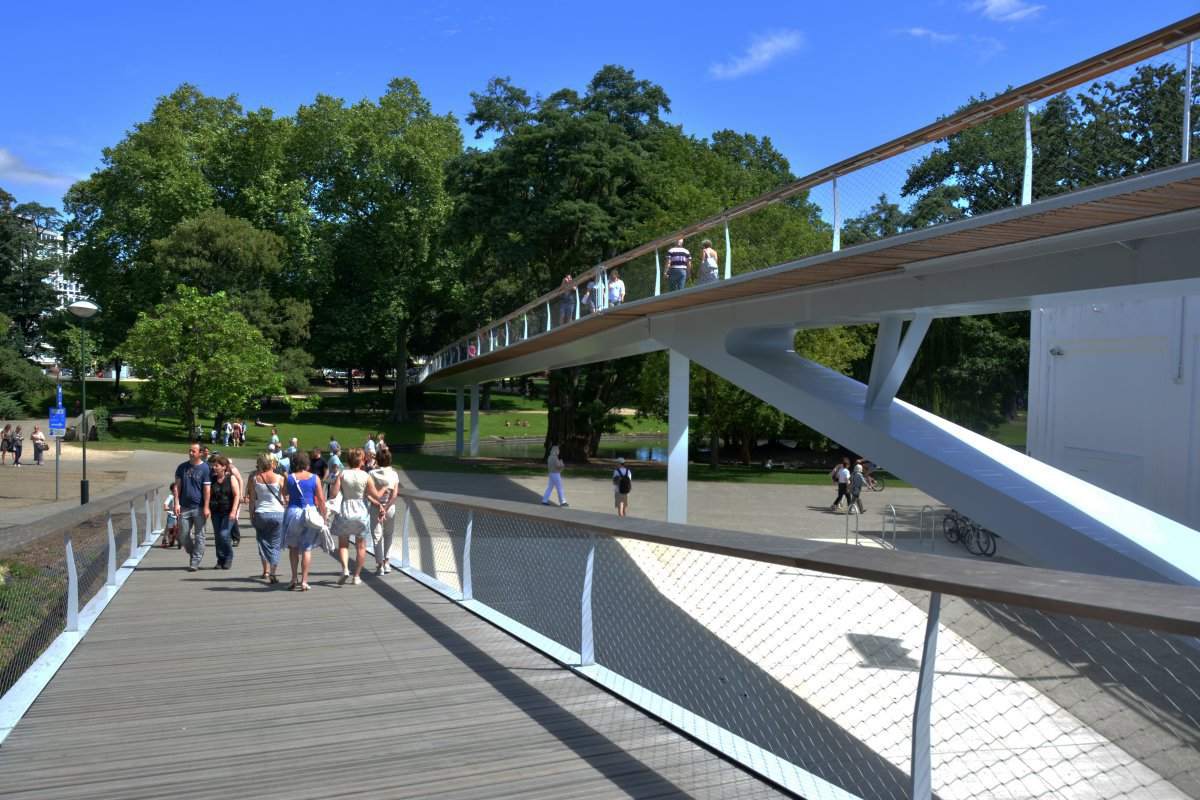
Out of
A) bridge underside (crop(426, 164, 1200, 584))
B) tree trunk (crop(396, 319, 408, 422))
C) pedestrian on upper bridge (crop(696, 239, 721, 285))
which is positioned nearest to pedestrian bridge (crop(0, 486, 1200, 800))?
bridge underside (crop(426, 164, 1200, 584))

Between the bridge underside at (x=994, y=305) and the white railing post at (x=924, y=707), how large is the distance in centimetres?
559

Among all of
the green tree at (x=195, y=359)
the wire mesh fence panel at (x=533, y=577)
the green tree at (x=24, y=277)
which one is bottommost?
the wire mesh fence panel at (x=533, y=577)

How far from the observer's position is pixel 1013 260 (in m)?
10.3

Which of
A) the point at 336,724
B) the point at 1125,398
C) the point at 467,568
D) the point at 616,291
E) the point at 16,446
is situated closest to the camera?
the point at 336,724

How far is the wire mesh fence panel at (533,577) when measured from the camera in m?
9.93

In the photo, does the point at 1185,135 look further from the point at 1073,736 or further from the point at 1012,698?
the point at 1012,698

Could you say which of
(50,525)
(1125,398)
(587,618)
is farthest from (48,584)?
(1125,398)

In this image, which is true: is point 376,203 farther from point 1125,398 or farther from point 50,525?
point 50,525

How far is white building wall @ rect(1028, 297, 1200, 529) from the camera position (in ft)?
57.1

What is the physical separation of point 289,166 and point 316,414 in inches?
624

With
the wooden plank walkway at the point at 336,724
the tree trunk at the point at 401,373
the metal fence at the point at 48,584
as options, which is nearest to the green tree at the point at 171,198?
the tree trunk at the point at 401,373

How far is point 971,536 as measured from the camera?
19969 mm

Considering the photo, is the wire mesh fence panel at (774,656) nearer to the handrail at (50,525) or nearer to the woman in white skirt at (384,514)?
the woman in white skirt at (384,514)

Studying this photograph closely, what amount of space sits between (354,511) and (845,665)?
21.3ft
